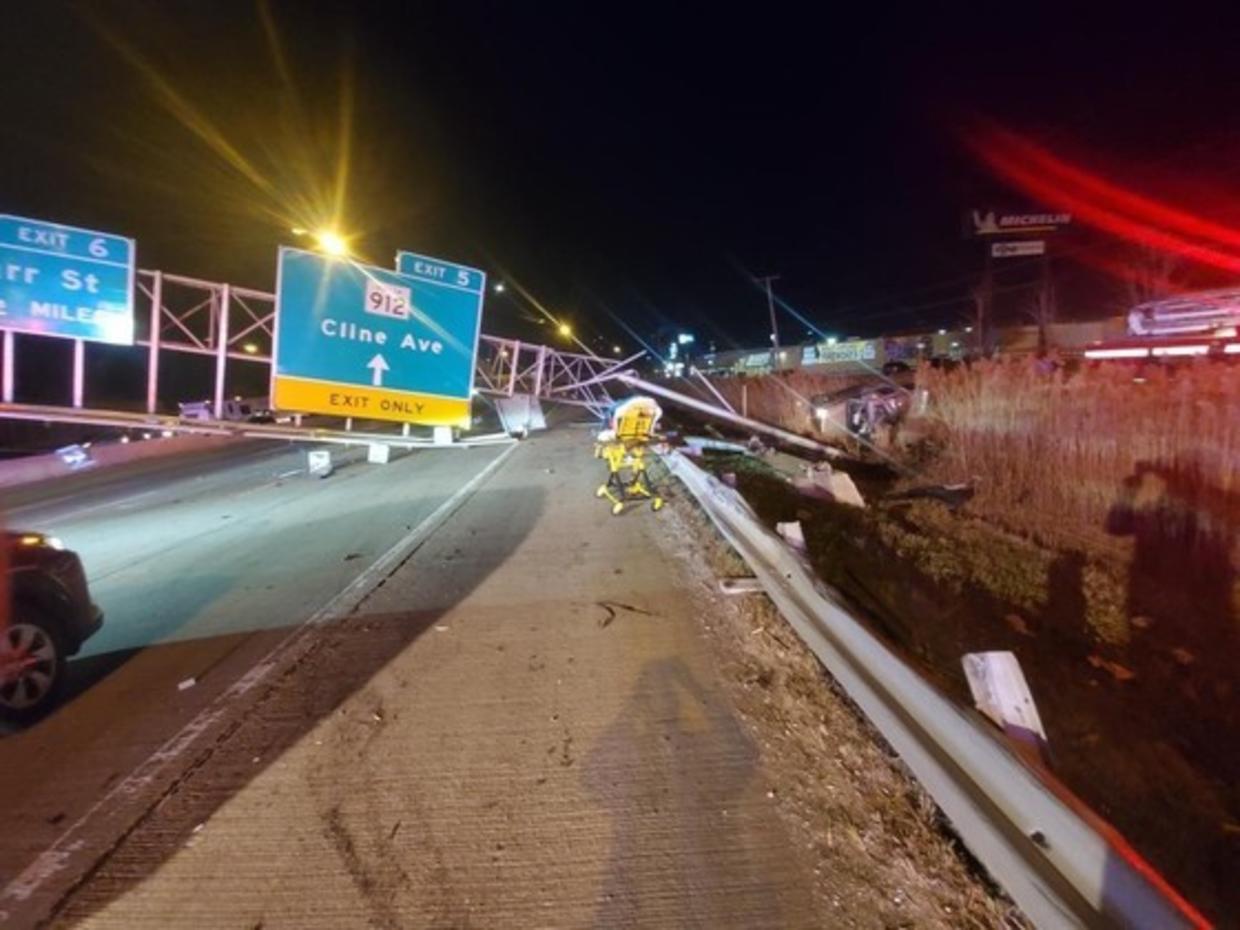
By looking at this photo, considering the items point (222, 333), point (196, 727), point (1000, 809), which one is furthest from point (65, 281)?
point (1000, 809)

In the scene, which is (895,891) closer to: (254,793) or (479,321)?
(254,793)

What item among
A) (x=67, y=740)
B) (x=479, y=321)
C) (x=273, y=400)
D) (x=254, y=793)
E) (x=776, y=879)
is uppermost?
(x=479, y=321)

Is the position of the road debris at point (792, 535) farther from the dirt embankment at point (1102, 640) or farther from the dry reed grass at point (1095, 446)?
the dry reed grass at point (1095, 446)

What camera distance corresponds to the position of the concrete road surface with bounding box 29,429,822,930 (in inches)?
119

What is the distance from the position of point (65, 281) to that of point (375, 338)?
3252 millimetres

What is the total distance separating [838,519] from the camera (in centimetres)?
1079

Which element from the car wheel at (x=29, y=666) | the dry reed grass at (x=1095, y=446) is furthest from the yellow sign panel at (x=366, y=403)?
the dry reed grass at (x=1095, y=446)

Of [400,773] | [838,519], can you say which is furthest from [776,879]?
[838,519]

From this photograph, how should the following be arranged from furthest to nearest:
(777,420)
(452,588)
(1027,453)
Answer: (777,420)
(1027,453)
(452,588)

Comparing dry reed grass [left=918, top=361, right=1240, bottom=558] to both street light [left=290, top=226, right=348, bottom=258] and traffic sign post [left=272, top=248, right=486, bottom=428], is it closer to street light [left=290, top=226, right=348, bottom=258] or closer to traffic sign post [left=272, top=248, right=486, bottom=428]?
traffic sign post [left=272, top=248, right=486, bottom=428]

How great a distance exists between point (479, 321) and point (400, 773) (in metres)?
8.08

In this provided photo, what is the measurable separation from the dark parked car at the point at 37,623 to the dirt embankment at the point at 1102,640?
561 centimetres

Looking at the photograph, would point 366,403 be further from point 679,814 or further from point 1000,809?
point 1000,809

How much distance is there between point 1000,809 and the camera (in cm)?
267
